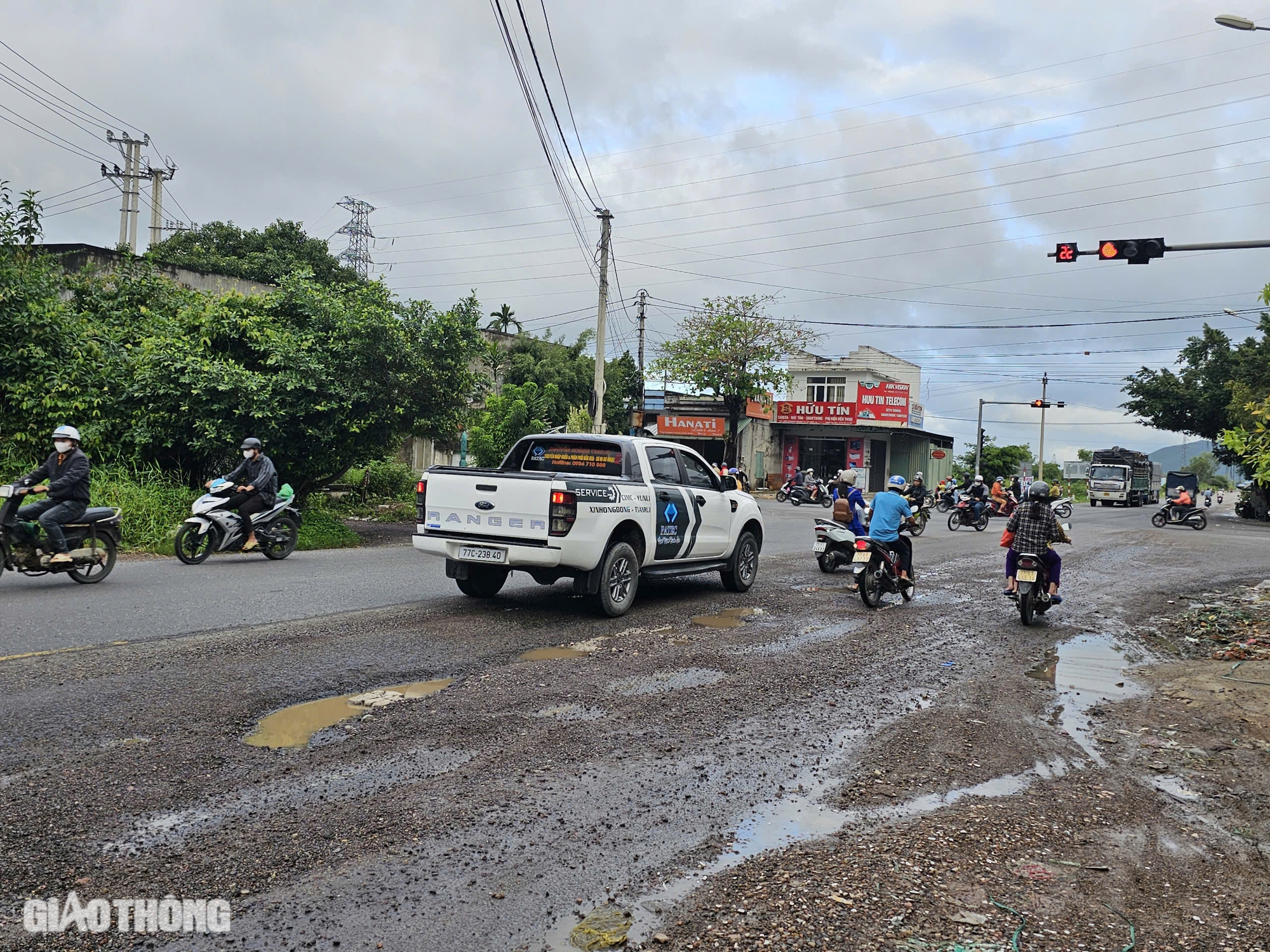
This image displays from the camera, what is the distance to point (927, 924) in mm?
3287

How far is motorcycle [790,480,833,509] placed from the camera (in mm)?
37312

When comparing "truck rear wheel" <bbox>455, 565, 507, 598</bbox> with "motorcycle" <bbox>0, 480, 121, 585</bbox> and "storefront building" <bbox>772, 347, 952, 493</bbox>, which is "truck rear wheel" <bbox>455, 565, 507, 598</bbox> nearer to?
"motorcycle" <bbox>0, 480, 121, 585</bbox>

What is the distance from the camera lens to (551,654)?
7.45 meters

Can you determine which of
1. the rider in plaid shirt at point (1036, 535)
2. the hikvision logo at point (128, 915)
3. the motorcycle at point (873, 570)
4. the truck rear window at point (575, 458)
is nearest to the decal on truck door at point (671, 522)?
the truck rear window at point (575, 458)

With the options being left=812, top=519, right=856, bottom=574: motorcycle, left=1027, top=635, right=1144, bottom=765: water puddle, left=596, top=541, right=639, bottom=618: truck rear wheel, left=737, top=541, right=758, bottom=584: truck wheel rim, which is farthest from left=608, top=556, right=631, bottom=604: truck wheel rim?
left=812, top=519, right=856, bottom=574: motorcycle

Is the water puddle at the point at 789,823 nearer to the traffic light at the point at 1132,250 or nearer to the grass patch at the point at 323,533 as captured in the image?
the grass patch at the point at 323,533

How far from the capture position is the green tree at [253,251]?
138 ft

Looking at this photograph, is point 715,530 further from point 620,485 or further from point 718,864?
point 718,864

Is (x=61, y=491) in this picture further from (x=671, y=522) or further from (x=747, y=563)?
(x=747, y=563)

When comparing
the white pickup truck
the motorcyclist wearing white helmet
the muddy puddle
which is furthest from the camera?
the motorcyclist wearing white helmet

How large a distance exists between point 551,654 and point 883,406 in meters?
46.5

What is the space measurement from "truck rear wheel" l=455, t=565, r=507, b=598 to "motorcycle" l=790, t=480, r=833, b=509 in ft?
93.5

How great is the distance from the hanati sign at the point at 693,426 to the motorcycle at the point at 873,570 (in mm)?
38479

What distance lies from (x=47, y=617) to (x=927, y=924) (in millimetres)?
7940
